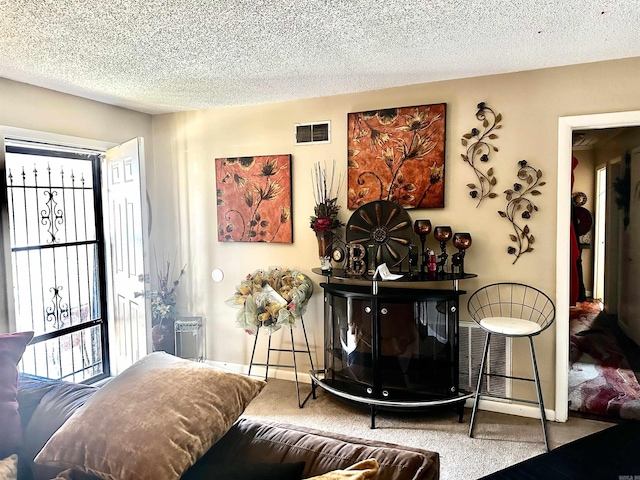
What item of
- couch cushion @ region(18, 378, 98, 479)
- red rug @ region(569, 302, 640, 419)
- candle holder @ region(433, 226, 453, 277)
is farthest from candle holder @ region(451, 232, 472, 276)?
couch cushion @ region(18, 378, 98, 479)

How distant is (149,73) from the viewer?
2949 millimetres

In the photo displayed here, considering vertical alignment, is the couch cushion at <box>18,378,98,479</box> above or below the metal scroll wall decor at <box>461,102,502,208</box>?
below

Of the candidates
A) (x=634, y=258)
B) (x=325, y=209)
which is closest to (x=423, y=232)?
(x=325, y=209)

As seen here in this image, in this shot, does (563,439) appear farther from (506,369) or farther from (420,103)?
(420,103)

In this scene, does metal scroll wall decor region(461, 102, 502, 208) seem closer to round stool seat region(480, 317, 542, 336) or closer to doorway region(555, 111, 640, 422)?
doorway region(555, 111, 640, 422)

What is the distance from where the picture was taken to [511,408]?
315 cm

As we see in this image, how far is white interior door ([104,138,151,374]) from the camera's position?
3.46m

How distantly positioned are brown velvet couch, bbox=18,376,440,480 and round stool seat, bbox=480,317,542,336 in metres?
1.59

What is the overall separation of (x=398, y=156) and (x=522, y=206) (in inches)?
36.6

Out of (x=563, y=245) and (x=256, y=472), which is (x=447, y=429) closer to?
(x=563, y=245)

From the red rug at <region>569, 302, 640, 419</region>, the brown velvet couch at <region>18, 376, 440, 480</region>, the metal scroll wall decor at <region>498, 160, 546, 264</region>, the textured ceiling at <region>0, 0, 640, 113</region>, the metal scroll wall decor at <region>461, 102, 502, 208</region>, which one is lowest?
the red rug at <region>569, 302, 640, 419</region>

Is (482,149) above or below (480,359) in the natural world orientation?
above

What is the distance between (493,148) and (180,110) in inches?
106

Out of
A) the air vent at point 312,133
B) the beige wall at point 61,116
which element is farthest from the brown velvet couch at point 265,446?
the air vent at point 312,133
